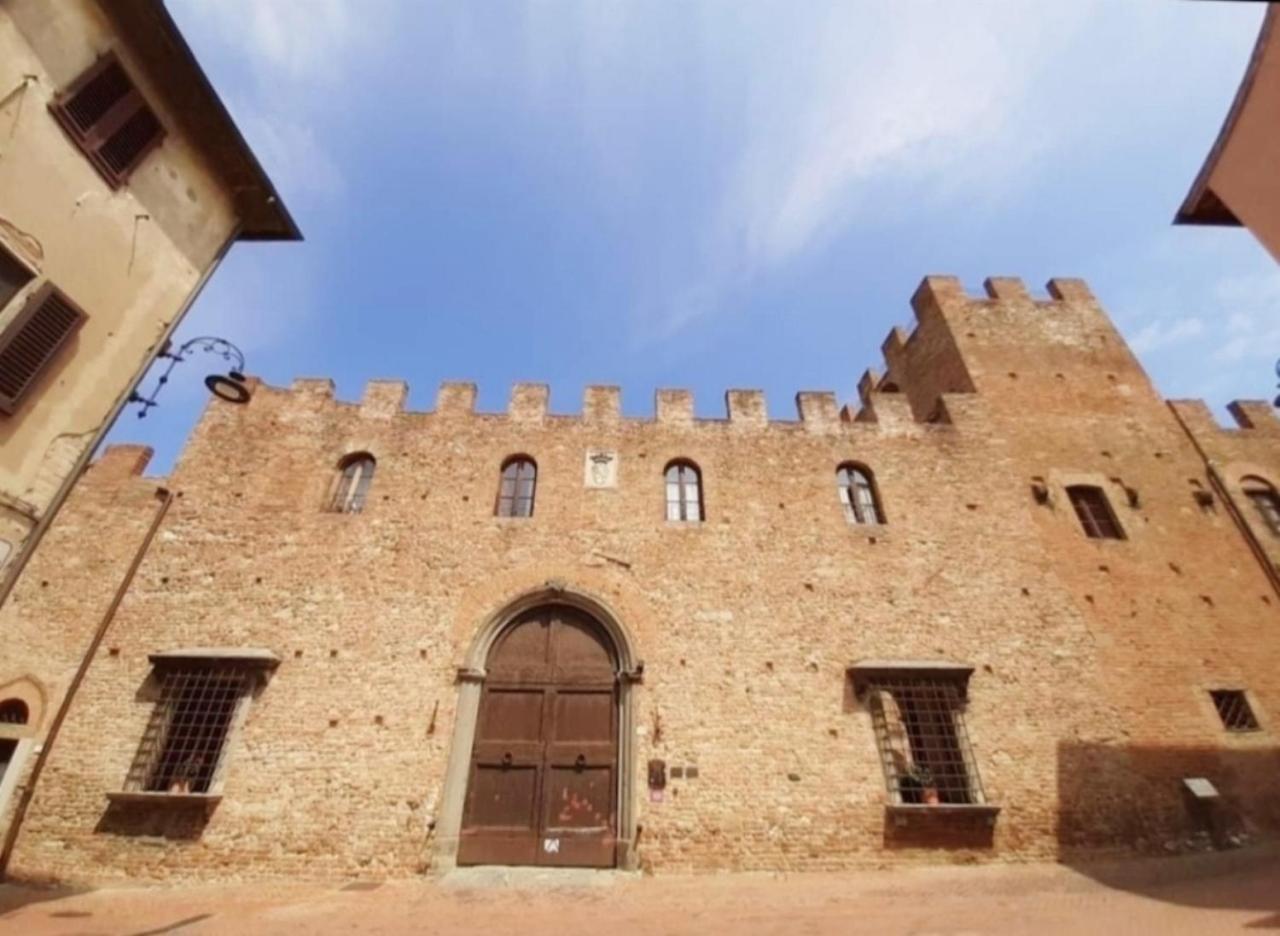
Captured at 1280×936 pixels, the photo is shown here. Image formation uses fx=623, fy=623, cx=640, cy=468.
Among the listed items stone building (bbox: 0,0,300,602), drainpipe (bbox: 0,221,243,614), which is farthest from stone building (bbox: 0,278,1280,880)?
stone building (bbox: 0,0,300,602)

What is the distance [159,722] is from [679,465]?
29.3 feet

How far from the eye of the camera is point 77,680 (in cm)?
874

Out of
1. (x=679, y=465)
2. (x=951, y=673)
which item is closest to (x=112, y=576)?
(x=679, y=465)

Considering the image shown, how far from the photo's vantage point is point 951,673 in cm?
940

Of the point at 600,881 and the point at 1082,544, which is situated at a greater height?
the point at 1082,544

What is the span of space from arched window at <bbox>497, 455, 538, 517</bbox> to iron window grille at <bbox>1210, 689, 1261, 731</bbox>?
11310mm

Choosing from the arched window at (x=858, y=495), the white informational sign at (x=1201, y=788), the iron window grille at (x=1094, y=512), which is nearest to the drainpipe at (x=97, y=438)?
the arched window at (x=858, y=495)

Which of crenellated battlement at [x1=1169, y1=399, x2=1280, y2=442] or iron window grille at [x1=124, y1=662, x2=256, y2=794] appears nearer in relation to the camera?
iron window grille at [x1=124, y1=662, x2=256, y2=794]

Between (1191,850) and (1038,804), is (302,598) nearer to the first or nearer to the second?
(1038,804)

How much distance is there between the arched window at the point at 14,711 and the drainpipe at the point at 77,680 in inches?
15.4

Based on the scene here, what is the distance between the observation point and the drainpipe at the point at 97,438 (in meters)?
5.66

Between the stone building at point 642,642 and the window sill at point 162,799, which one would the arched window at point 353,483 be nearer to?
the stone building at point 642,642

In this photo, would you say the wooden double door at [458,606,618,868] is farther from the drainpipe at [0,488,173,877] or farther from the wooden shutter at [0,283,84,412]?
the wooden shutter at [0,283,84,412]

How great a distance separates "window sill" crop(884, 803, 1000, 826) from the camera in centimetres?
837
